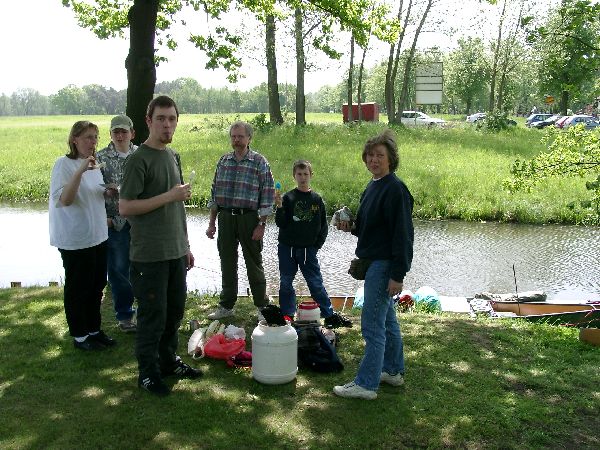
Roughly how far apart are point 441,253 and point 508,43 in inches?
1194

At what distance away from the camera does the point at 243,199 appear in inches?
215

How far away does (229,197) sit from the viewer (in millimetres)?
5512

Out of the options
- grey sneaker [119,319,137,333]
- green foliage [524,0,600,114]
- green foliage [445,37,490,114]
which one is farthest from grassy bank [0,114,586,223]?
green foliage [445,37,490,114]

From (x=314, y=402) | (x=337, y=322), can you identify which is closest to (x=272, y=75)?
(x=337, y=322)

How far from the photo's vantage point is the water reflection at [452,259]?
10.3 metres

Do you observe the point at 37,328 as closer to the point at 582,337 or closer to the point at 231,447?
the point at 231,447

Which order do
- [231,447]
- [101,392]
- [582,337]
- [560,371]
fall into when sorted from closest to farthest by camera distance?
[231,447] < [101,392] < [560,371] < [582,337]

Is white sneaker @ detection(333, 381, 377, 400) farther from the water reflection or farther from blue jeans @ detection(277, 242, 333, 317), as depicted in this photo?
the water reflection

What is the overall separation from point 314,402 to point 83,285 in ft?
6.97

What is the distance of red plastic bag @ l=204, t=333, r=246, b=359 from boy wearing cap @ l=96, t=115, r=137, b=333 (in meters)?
0.92

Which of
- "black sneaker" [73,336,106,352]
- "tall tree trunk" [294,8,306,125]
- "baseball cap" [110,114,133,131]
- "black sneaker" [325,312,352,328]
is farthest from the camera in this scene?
"tall tree trunk" [294,8,306,125]

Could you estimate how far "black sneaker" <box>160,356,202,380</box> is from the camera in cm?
445

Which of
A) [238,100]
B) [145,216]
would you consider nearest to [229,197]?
[145,216]

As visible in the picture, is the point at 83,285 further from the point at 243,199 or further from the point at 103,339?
the point at 243,199
